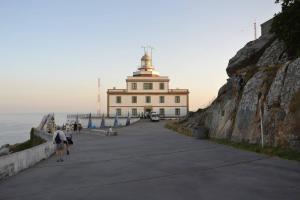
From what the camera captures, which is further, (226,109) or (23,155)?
(226,109)

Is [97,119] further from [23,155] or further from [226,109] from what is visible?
[23,155]

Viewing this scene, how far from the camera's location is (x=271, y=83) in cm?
1978

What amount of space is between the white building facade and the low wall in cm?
6735

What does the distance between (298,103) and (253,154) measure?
310 centimetres

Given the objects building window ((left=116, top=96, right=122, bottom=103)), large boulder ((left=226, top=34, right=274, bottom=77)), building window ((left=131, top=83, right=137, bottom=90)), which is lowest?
building window ((left=116, top=96, right=122, bottom=103))

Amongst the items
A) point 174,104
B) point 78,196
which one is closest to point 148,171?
point 78,196

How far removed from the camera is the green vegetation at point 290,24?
2041cm

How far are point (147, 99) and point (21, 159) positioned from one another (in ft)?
240

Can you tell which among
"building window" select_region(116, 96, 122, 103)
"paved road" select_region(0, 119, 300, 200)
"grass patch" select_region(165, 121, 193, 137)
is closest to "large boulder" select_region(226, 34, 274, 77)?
"grass patch" select_region(165, 121, 193, 137)

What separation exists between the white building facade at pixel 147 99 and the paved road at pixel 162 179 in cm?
6985

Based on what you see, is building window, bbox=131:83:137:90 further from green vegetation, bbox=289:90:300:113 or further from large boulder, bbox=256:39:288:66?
green vegetation, bbox=289:90:300:113

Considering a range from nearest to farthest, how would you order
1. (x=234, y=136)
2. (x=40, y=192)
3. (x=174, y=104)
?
(x=40, y=192) → (x=234, y=136) → (x=174, y=104)

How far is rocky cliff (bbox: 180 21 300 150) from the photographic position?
53.1 ft

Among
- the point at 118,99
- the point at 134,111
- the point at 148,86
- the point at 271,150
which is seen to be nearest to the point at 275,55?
the point at 271,150
